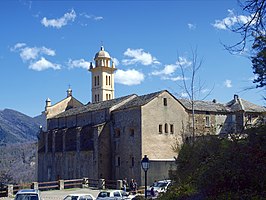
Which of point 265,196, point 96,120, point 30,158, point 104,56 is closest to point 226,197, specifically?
point 265,196

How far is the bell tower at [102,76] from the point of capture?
3558 inches

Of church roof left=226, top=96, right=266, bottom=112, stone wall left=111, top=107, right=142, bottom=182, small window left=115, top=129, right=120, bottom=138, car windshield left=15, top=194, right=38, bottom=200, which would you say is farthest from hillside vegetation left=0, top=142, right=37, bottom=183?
car windshield left=15, top=194, right=38, bottom=200

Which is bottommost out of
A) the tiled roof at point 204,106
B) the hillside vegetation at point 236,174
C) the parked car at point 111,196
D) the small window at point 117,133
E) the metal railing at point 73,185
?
the metal railing at point 73,185

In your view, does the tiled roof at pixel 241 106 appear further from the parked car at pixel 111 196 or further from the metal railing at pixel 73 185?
the parked car at pixel 111 196

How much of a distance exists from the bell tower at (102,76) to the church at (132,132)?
26565 millimetres

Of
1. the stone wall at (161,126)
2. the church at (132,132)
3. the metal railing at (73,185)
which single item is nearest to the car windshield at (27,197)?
the metal railing at (73,185)

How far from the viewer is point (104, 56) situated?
90.9m

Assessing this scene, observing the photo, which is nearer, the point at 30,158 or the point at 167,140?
the point at 167,140

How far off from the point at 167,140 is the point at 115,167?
24.6ft

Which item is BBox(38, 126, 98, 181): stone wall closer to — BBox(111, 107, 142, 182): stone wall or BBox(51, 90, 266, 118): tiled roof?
BBox(111, 107, 142, 182): stone wall

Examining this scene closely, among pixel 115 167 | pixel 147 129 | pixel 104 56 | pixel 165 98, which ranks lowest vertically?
pixel 115 167

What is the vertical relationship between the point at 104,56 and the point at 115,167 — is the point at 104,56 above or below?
above

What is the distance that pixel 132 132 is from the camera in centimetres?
5122

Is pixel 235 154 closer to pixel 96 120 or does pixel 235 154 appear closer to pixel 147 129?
pixel 147 129
